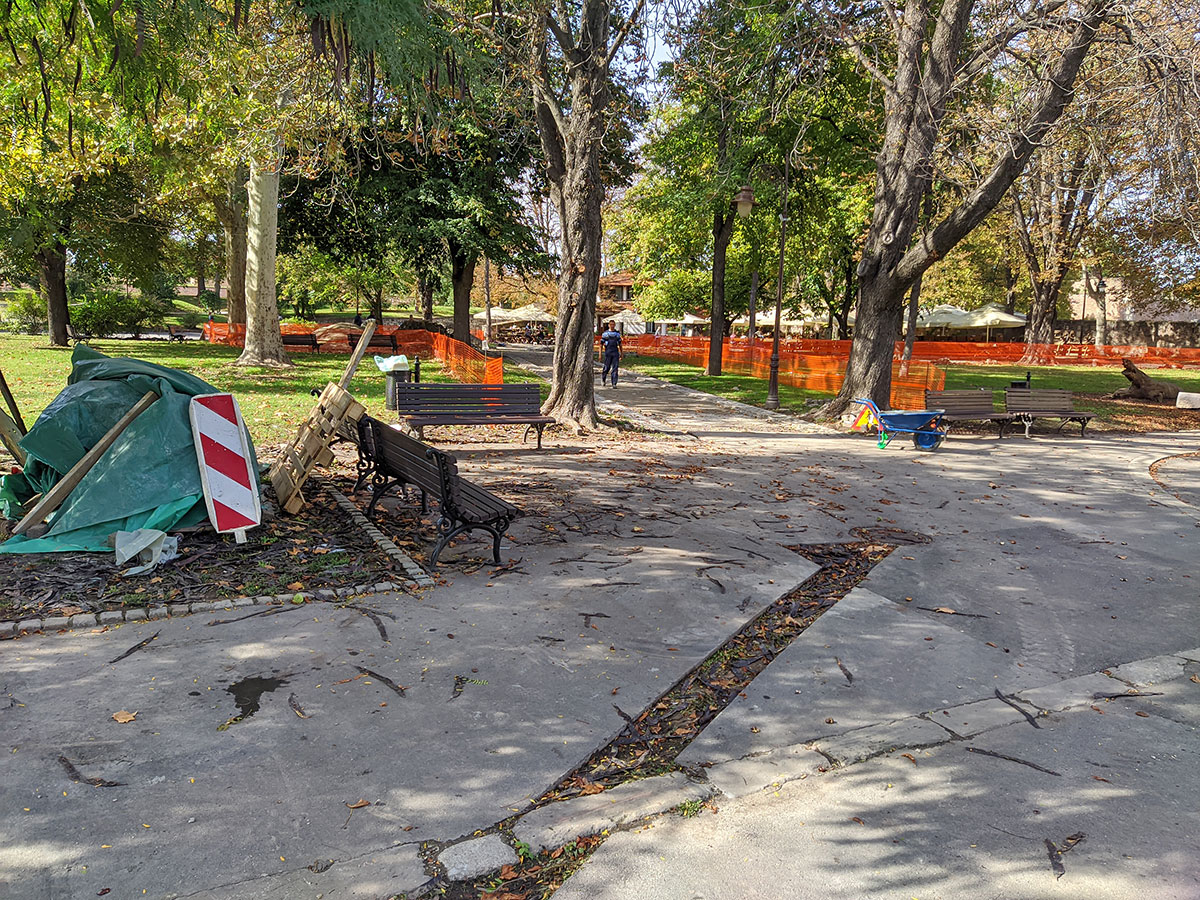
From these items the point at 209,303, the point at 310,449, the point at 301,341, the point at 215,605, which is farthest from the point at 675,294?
the point at 209,303

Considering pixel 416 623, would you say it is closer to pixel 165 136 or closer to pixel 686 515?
pixel 686 515

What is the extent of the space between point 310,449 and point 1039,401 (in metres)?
14.3

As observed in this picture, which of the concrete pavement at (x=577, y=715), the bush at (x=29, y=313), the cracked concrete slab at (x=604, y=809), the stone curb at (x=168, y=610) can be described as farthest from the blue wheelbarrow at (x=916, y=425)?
the bush at (x=29, y=313)

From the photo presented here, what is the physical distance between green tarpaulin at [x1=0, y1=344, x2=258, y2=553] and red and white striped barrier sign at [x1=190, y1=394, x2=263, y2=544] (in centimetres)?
17

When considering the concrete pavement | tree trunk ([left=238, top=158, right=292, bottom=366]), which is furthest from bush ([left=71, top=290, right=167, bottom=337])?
the concrete pavement

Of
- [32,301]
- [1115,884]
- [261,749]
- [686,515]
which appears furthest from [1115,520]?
[32,301]

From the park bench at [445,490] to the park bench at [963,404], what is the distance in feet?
33.6

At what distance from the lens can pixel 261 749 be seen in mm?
3586

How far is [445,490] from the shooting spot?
5.98 meters

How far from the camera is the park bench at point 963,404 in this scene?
14164mm

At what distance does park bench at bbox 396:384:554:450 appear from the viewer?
35.7 feet

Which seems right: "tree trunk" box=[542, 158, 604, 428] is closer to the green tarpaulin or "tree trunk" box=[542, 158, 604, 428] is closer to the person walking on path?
the green tarpaulin

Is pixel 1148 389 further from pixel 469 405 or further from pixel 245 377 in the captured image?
pixel 245 377

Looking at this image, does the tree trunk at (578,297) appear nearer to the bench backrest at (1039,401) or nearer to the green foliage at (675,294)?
the bench backrest at (1039,401)
